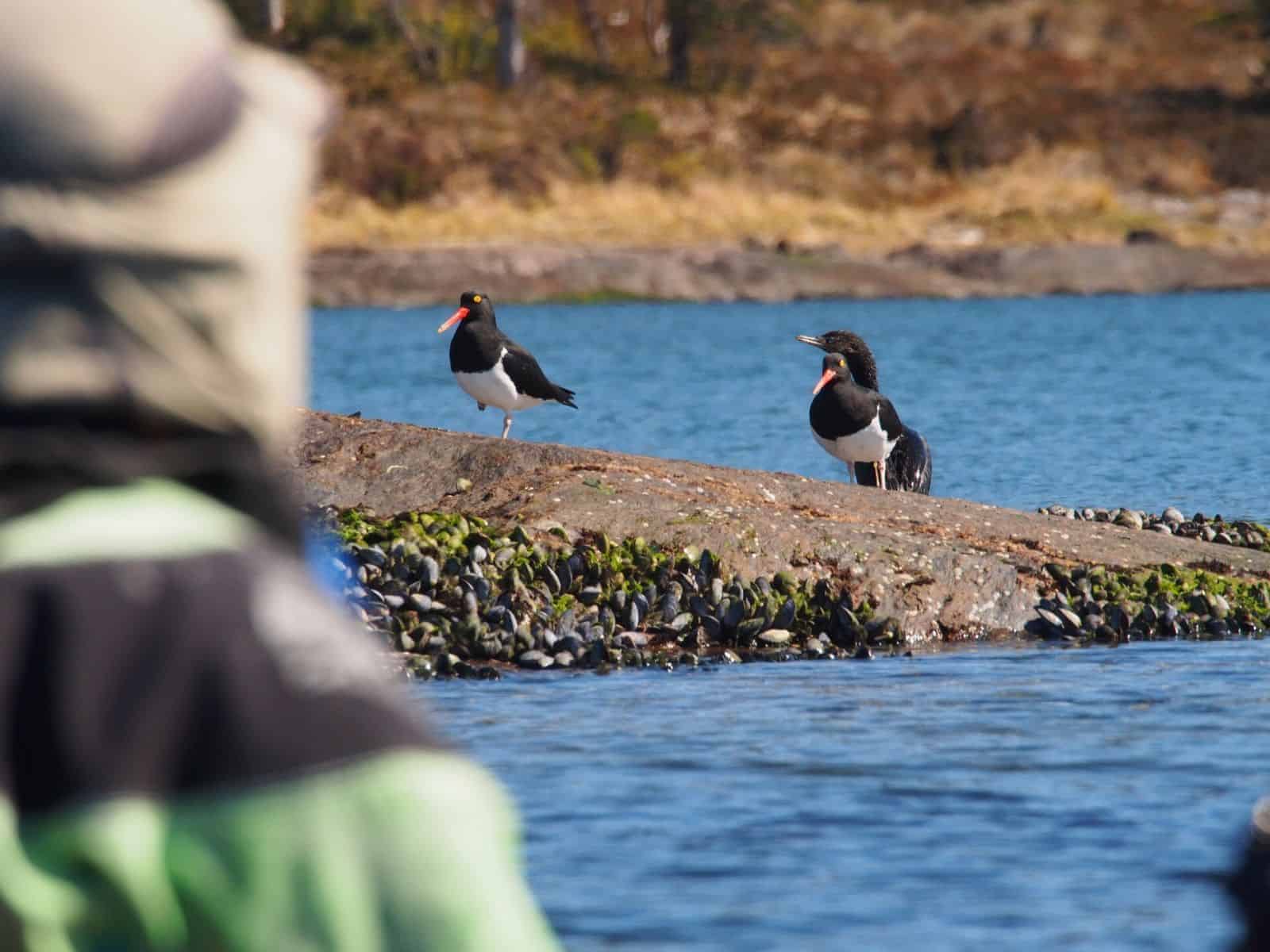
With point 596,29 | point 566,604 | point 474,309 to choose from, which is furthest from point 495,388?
point 596,29

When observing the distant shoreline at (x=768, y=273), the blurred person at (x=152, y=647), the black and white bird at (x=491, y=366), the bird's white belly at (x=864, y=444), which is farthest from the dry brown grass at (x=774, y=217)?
the blurred person at (x=152, y=647)

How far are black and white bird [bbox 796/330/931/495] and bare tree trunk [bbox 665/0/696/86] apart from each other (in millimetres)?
55224

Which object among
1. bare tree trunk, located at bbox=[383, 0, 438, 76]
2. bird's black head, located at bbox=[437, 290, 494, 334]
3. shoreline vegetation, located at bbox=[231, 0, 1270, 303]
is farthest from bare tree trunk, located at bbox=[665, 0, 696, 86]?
bird's black head, located at bbox=[437, 290, 494, 334]

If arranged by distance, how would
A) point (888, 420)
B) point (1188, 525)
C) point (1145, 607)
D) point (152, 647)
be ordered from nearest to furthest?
point (152, 647) < point (1145, 607) < point (1188, 525) < point (888, 420)

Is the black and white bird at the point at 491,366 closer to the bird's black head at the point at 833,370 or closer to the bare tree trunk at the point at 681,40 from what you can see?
the bird's black head at the point at 833,370

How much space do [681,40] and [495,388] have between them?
55.7 metres

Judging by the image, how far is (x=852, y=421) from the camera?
56.2 feet

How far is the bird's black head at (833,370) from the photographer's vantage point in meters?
17.7

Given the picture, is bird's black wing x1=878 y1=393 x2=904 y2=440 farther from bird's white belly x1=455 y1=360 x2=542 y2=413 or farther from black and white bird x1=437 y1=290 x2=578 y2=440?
bird's white belly x1=455 y1=360 x2=542 y2=413

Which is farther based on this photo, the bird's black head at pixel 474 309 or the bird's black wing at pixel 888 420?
the bird's black head at pixel 474 309

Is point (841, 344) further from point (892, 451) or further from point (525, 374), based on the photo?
point (525, 374)

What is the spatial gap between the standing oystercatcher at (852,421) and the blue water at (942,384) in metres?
2.43

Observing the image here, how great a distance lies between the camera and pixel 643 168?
64688 mm

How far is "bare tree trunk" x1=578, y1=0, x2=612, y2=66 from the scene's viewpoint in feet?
247
